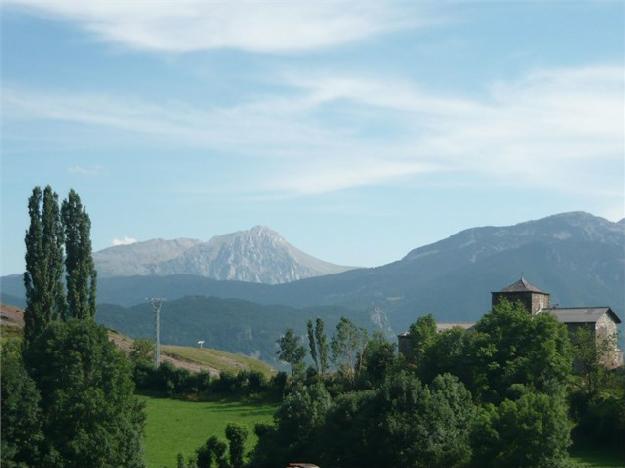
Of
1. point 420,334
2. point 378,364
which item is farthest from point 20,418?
point 420,334

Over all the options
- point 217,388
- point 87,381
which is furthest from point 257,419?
point 87,381

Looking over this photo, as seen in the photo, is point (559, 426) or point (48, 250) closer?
point (559, 426)

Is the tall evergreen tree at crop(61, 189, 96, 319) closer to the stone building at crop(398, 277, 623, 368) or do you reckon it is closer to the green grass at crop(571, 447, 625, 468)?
the green grass at crop(571, 447, 625, 468)

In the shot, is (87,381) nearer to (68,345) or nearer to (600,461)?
(68,345)

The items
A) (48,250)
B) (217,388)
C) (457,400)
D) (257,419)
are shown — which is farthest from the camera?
(217,388)

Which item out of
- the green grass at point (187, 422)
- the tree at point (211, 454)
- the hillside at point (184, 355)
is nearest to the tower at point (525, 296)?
the green grass at point (187, 422)

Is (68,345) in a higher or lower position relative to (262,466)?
higher

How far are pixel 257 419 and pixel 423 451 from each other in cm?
2577

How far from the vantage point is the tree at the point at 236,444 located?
176ft

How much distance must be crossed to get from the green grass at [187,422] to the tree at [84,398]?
20.9 ft

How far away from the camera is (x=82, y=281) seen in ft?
216

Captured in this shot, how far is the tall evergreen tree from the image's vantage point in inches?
2566

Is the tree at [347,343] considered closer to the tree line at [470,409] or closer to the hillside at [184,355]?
the tree line at [470,409]

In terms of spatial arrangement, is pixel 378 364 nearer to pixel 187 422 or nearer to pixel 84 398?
pixel 187 422
